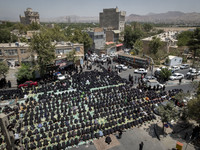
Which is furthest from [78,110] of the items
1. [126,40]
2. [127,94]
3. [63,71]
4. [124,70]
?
[126,40]

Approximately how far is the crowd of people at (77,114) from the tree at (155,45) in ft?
76.0

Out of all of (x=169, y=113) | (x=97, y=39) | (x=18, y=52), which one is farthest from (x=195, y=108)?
(x=97, y=39)

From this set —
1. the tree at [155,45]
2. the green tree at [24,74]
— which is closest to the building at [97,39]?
the tree at [155,45]

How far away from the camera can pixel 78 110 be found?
1767 centimetres

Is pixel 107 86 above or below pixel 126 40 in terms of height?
below

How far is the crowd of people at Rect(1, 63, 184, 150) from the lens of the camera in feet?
44.4

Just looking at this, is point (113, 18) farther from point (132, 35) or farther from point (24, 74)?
point (24, 74)

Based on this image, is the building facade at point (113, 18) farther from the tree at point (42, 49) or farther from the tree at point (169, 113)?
the tree at point (169, 113)

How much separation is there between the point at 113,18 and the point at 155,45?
45.5 m

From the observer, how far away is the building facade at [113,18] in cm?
7781

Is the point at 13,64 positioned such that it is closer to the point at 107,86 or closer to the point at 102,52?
the point at 107,86

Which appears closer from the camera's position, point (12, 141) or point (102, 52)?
point (12, 141)

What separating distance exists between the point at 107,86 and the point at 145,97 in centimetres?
666

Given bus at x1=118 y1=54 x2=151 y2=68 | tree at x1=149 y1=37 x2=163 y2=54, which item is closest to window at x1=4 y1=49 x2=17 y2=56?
bus at x1=118 y1=54 x2=151 y2=68
